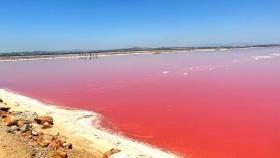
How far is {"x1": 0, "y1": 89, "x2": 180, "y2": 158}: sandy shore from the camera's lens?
1052cm

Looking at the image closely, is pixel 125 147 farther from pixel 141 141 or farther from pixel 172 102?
pixel 172 102

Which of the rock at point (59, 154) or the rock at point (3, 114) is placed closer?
the rock at point (59, 154)

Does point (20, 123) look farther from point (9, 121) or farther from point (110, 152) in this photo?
point (110, 152)

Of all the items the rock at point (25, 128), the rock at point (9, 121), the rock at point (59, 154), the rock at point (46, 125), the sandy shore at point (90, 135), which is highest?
the rock at point (9, 121)

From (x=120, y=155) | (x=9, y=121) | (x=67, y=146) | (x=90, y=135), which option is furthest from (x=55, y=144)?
(x=9, y=121)

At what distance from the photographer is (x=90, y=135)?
12312mm

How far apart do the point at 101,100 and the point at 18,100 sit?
4366mm

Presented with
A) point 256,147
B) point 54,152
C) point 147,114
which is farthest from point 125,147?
point 147,114

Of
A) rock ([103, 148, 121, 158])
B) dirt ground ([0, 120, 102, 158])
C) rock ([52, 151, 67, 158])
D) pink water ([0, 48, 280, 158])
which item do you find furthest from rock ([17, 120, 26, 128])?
rock ([103, 148, 121, 158])

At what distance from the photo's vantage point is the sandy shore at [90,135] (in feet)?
34.5

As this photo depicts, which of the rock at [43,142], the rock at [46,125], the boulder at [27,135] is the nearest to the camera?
the rock at [43,142]

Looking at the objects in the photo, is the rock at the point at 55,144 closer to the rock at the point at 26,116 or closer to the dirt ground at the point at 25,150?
the dirt ground at the point at 25,150

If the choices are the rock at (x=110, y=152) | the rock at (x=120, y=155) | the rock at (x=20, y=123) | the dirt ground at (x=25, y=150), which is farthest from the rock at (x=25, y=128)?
the rock at (x=120, y=155)

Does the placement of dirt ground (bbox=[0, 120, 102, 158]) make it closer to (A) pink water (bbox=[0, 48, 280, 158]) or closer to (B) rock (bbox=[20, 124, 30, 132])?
(B) rock (bbox=[20, 124, 30, 132])
